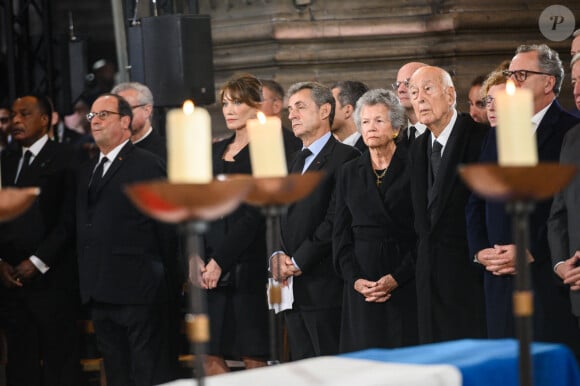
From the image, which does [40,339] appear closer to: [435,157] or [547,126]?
[435,157]

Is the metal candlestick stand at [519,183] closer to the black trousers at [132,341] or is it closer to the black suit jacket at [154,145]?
the black trousers at [132,341]

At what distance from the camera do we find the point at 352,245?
6.71 m

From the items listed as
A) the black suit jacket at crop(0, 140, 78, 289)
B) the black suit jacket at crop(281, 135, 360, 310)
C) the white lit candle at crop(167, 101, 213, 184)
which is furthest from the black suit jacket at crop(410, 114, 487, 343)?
the white lit candle at crop(167, 101, 213, 184)

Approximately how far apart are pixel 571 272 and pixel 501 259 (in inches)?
17.1

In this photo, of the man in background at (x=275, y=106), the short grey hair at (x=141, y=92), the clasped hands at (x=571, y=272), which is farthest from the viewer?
the short grey hair at (x=141, y=92)

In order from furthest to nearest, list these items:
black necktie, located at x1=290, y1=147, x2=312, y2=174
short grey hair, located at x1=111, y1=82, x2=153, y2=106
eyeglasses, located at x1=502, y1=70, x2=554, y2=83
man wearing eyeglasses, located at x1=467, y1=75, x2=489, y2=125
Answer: short grey hair, located at x1=111, y1=82, x2=153, y2=106, man wearing eyeglasses, located at x1=467, y1=75, x2=489, y2=125, black necktie, located at x1=290, y1=147, x2=312, y2=174, eyeglasses, located at x1=502, y1=70, x2=554, y2=83

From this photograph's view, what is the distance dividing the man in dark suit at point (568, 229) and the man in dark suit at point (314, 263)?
1.61m

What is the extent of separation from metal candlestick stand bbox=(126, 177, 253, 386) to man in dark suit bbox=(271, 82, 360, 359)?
421 cm

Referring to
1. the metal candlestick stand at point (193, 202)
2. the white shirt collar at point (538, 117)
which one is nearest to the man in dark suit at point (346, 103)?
the white shirt collar at point (538, 117)

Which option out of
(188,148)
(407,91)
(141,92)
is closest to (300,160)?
(407,91)

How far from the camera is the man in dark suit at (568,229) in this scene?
555 centimetres

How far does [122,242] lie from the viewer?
23.8 ft

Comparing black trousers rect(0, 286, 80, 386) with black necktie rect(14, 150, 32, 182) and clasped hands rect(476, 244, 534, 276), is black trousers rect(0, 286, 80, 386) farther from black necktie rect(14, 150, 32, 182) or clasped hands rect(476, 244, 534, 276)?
clasped hands rect(476, 244, 534, 276)

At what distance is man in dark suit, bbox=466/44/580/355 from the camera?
5781 mm
